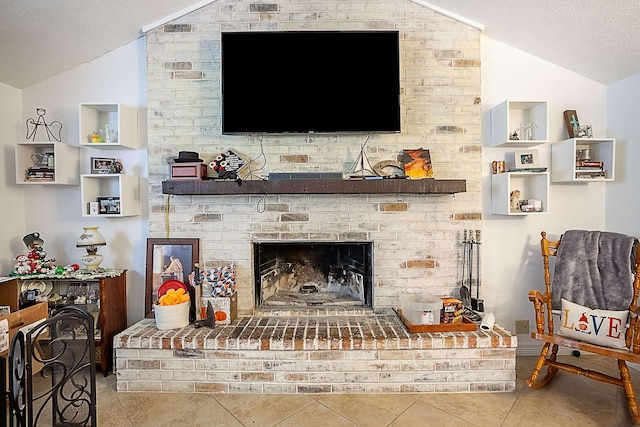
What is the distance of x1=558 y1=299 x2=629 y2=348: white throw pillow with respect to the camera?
79.9 inches

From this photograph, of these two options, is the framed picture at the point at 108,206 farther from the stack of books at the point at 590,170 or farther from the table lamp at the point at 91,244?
the stack of books at the point at 590,170

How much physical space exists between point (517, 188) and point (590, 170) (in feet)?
1.57

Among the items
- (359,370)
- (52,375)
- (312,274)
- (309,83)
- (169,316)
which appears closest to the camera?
(52,375)

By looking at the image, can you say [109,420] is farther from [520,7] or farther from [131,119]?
[520,7]

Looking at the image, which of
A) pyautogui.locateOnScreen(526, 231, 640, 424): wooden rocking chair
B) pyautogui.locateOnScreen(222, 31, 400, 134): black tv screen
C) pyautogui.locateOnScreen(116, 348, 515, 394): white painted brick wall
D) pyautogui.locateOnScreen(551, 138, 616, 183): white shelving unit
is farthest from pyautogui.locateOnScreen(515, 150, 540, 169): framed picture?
pyautogui.locateOnScreen(116, 348, 515, 394): white painted brick wall

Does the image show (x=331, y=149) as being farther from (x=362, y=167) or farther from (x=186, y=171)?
(x=186, y=171)

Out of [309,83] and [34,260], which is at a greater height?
[309,83]

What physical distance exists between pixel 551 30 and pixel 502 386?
237 centimetres

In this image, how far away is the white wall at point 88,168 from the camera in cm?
274

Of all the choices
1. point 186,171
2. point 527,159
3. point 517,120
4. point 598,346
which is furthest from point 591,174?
point 186,171

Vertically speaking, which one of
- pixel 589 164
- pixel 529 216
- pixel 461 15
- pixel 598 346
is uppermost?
pixel 461 15

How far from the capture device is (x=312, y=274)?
115 inches

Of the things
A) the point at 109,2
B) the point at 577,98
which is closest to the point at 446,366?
the point at 577,98

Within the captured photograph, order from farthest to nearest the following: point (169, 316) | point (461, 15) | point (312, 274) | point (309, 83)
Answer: point (312, 274) < point (461, 15) < point (309, 83) < point (169, 316)
